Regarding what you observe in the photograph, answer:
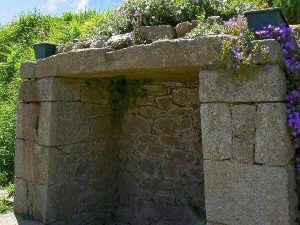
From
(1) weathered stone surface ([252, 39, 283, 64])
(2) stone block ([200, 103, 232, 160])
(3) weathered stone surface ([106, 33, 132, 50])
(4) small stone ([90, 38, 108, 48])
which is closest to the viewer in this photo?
(1) weathered stone surface ([252, 39, 283, 64])

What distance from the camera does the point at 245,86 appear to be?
2713 mm

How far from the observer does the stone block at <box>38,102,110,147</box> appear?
4.01m

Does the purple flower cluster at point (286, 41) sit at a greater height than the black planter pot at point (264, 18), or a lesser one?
lesser

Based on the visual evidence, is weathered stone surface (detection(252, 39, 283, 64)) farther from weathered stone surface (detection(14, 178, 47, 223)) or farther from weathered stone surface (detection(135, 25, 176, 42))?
weathered stone surface (detection(14, 178, 47, 223))

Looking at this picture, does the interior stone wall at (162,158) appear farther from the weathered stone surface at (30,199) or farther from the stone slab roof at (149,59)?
the weathered stone surface at (30,199)

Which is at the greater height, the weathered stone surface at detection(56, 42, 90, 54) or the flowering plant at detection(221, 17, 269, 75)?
the weathered stone surface at detection(56, 42, 90, 54)

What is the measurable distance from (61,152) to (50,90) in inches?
28.4

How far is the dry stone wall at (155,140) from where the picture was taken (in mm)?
2658

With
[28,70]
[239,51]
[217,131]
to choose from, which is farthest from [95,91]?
[239,51]

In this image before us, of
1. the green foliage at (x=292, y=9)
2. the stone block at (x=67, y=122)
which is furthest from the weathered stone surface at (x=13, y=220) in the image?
the green foliage at (x=292, y=9)

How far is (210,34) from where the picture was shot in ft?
9.71

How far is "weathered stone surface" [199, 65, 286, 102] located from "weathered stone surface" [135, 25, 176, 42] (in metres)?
0.69

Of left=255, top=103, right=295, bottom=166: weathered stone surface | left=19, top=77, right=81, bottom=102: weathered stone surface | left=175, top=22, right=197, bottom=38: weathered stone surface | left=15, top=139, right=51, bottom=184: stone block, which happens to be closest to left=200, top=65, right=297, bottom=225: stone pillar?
left=255, top=103, right=295, bottom=166: weathered stone surface

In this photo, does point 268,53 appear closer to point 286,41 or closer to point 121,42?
point 286,41
